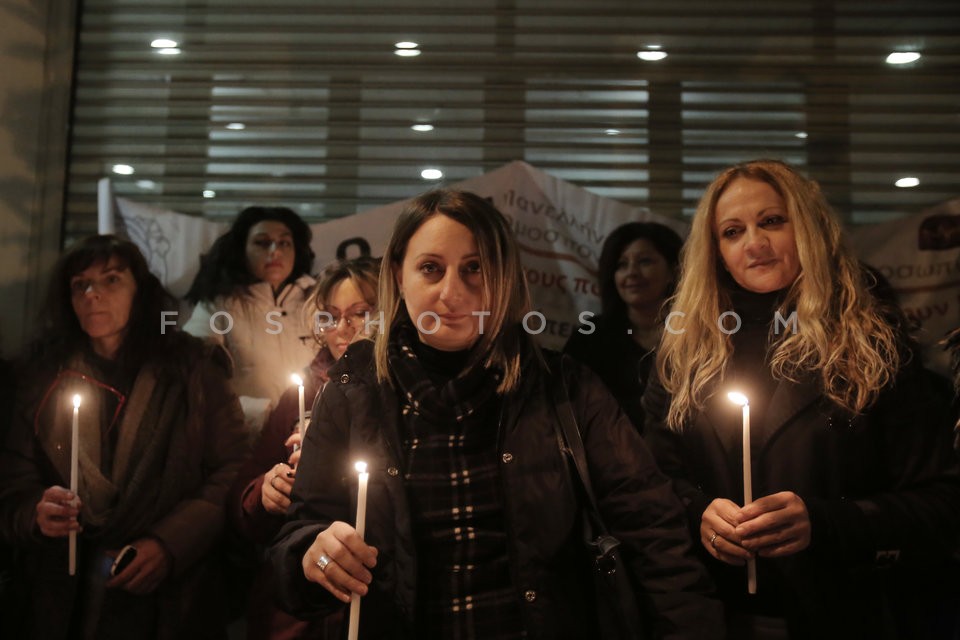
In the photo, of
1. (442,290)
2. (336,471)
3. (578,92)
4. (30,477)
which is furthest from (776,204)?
(30,477)

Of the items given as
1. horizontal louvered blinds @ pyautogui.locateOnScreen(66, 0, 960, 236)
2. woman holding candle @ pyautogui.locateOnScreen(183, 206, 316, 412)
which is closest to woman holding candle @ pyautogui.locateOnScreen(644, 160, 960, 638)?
woman holding candle @ pyautogui.locateOnScreen(183, 206, 316, 412)

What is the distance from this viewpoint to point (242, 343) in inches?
163

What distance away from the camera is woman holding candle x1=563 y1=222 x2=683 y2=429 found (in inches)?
151

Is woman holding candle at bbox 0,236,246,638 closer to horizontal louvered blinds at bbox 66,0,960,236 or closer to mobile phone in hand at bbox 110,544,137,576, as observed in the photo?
mobile phone in hand at bbox 110,544,137,576

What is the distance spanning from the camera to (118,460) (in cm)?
320

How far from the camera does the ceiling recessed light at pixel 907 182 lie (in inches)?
189

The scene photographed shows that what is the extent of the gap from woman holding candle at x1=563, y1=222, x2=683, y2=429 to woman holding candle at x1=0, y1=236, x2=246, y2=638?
1.63m

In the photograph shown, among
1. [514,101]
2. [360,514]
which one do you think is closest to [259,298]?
[514,101]

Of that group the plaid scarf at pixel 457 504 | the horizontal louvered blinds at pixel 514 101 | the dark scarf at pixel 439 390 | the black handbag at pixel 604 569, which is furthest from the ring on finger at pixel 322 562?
the horizontal louvered blinds at pixel 514 101

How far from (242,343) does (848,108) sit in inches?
142

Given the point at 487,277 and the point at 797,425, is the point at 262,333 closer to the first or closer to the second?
the point at 487,277

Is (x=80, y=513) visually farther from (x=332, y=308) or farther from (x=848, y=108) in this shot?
(x=848, y=108)

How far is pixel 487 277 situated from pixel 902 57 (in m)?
3.75

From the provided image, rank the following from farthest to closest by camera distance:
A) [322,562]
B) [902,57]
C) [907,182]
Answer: [902,57]
[907,182]
[322,562]
